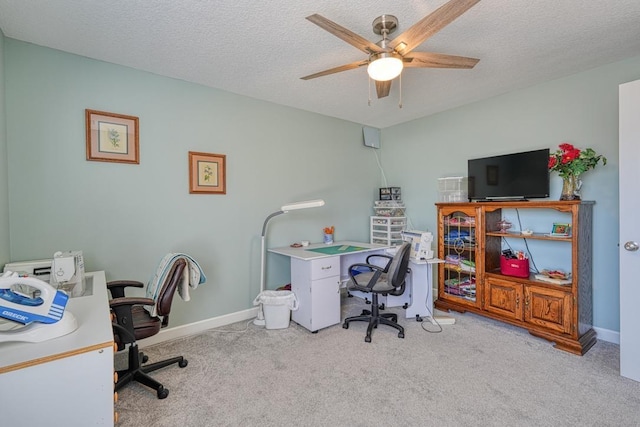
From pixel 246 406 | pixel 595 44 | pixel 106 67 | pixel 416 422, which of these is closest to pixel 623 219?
pixel 595 44

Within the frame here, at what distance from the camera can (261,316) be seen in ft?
9.98

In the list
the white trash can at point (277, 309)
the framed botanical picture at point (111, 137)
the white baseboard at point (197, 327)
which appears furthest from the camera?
the white trash can at point (277, 309)

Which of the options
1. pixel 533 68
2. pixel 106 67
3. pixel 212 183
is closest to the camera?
pixel 106 67

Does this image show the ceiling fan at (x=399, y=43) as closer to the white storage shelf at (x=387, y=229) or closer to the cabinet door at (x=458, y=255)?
the cabinet door at (x=458, y=255)

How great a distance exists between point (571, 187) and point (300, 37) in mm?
2500

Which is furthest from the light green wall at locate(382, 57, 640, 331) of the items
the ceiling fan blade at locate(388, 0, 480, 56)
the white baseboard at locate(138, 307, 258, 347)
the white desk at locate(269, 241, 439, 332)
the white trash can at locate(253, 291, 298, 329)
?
the white baseboard at locate(138, 307, 258, 347)

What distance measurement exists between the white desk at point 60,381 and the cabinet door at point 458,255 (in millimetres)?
3079

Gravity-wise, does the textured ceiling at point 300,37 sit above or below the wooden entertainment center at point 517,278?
above

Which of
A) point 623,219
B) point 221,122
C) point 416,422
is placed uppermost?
point 221,122

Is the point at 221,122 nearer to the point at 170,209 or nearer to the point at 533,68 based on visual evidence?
the point at 170,209

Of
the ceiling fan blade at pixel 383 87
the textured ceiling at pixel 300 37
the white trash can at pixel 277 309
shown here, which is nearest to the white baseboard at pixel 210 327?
the white trash can at pixel 277 309

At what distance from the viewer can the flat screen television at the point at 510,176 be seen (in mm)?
2682

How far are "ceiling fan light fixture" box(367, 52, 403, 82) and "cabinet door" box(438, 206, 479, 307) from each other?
1872 millimetres

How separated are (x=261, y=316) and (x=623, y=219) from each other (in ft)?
9.88
